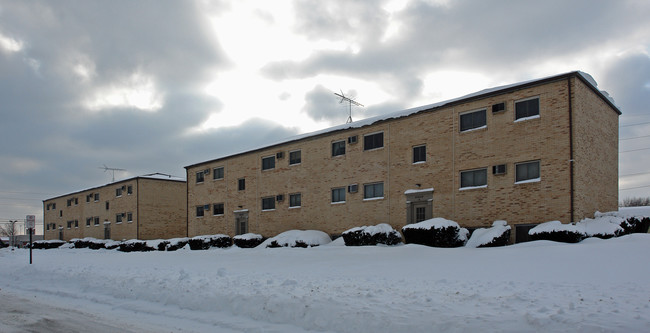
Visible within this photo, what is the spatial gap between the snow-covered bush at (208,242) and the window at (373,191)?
40.7ft

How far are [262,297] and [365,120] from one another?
64.1 ft

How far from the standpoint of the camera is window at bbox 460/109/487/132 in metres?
22.6

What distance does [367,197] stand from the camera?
2700cm

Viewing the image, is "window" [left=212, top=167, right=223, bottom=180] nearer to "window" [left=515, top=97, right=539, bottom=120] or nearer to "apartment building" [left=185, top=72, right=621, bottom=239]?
"apartment building" [left=185, top=72, right=621, bottom=239]

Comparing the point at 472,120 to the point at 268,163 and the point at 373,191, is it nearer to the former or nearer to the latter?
the point at 373,191

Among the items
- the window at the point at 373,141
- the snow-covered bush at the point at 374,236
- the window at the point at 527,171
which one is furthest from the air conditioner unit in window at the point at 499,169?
the window at the point at 373,141

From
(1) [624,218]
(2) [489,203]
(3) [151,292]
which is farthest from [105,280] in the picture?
(1) [624,218]

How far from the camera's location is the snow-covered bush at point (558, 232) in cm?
1767

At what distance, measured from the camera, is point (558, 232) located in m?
17.9

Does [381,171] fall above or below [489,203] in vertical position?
above

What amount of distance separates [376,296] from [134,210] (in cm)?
4406

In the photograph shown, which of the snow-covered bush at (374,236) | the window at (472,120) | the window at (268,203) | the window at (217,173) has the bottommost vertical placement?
the snow-covered bush at (374,236)

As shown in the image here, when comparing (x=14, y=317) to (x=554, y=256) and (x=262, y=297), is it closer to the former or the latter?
(x=262, y=297)

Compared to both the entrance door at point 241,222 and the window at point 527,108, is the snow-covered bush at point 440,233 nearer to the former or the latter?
the window at point 527,108
